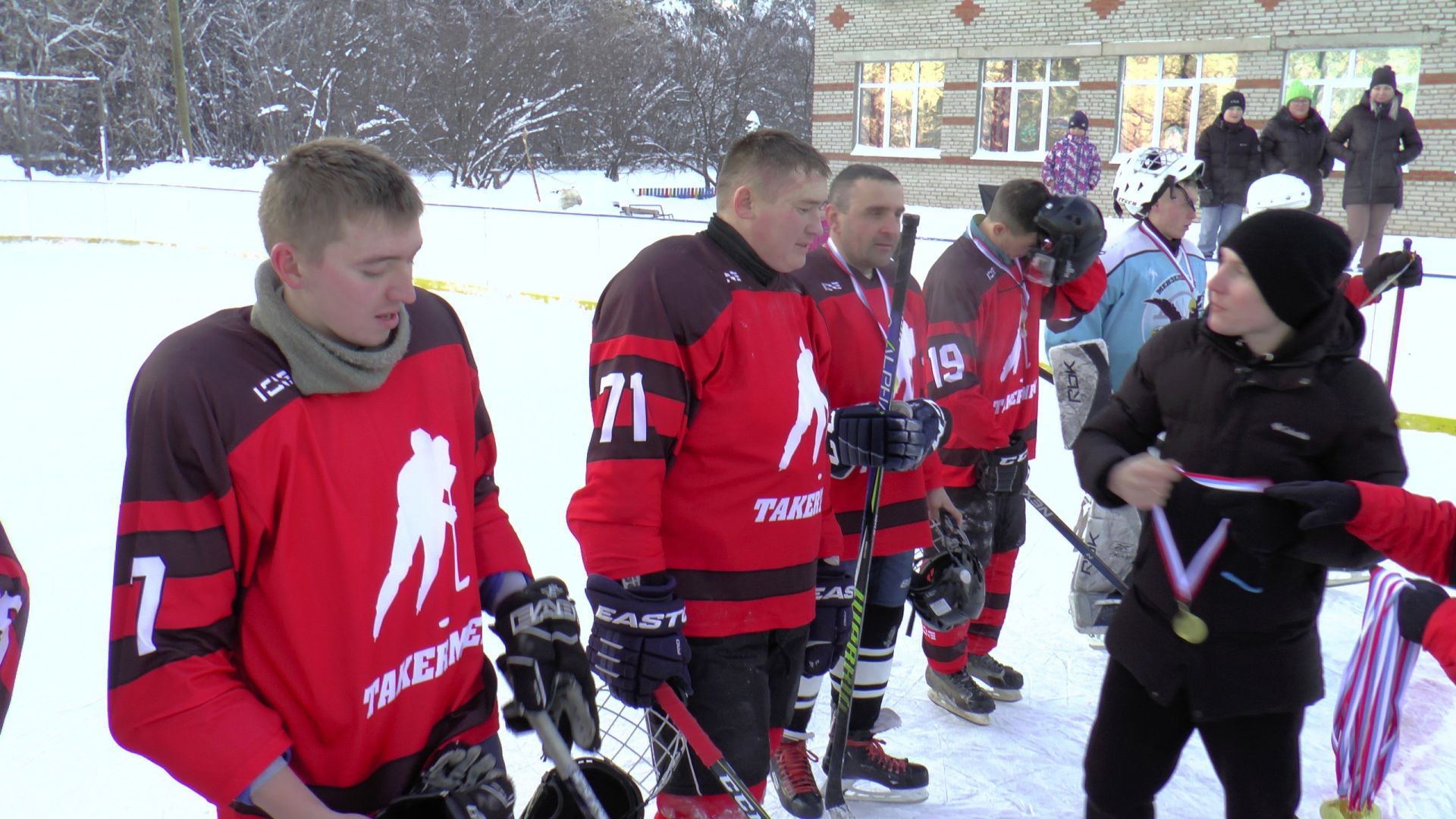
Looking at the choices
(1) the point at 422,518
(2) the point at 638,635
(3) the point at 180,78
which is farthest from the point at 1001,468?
(3) the point at 180,78

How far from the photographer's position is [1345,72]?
14992 mm

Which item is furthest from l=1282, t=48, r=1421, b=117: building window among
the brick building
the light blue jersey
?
the light blue jersey

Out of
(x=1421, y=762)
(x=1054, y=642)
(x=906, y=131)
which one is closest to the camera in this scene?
(x=1421, y=762)

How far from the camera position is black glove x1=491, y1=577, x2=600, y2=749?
1477mm

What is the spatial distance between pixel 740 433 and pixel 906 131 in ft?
61.3

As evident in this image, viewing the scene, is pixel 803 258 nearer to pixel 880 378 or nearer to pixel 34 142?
pixel 880 378

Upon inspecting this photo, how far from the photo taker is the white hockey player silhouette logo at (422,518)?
1.37 meters

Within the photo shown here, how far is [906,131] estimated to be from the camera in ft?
64.6

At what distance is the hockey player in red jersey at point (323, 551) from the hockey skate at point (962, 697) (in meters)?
1.71

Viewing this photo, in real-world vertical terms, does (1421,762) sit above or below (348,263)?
below

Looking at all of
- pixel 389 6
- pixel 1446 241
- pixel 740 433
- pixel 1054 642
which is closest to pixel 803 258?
pixel 740 433

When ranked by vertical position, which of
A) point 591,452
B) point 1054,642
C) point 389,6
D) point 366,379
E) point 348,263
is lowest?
point 1054,642

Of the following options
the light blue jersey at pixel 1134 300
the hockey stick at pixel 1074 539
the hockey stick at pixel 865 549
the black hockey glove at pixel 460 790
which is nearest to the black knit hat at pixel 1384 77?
the light blue jersey at pixel 1134 300

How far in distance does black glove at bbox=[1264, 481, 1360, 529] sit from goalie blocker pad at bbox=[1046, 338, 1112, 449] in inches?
64.4
